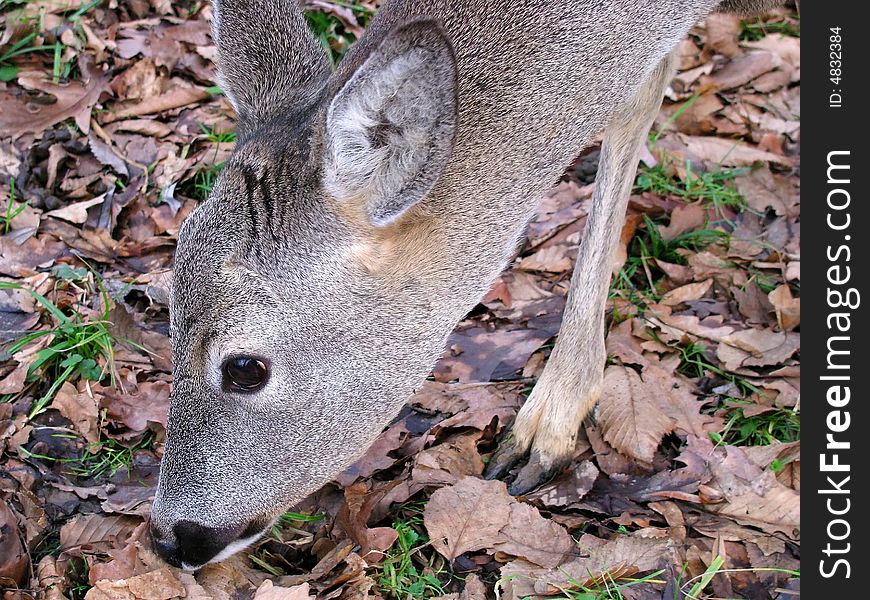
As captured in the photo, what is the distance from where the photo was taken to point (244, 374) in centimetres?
305

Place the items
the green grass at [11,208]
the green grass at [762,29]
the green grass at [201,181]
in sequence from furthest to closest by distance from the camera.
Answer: the green grass at [762,29], the green grass at [201,181], the green grass at [11,208]

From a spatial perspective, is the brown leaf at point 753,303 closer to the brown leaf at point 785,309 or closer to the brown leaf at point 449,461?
the brown leaf at point 785,309

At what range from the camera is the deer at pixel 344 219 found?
9.54 ft

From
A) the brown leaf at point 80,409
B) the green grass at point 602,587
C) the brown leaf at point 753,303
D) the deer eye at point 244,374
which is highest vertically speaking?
the brown leaf at point 753,303

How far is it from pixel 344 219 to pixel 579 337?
58.2 inches

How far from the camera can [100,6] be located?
21.0ft

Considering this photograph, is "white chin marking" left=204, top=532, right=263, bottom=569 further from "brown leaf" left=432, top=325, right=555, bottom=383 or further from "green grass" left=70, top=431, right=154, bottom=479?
"brown leaf" left=432, top=325, right=555, bottom=383

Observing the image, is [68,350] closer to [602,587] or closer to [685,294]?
[602,587]

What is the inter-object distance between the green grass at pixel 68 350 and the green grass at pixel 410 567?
1.52 meters

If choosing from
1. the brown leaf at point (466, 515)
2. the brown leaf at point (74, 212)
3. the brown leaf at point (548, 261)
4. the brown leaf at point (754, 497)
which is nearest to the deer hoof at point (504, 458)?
the brown leaf at point (466, 515)

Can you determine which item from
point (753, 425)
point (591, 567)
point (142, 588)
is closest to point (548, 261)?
point (753, 425)

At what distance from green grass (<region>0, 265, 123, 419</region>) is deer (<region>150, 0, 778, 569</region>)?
132cm

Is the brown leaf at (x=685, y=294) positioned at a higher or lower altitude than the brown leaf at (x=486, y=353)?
higher
